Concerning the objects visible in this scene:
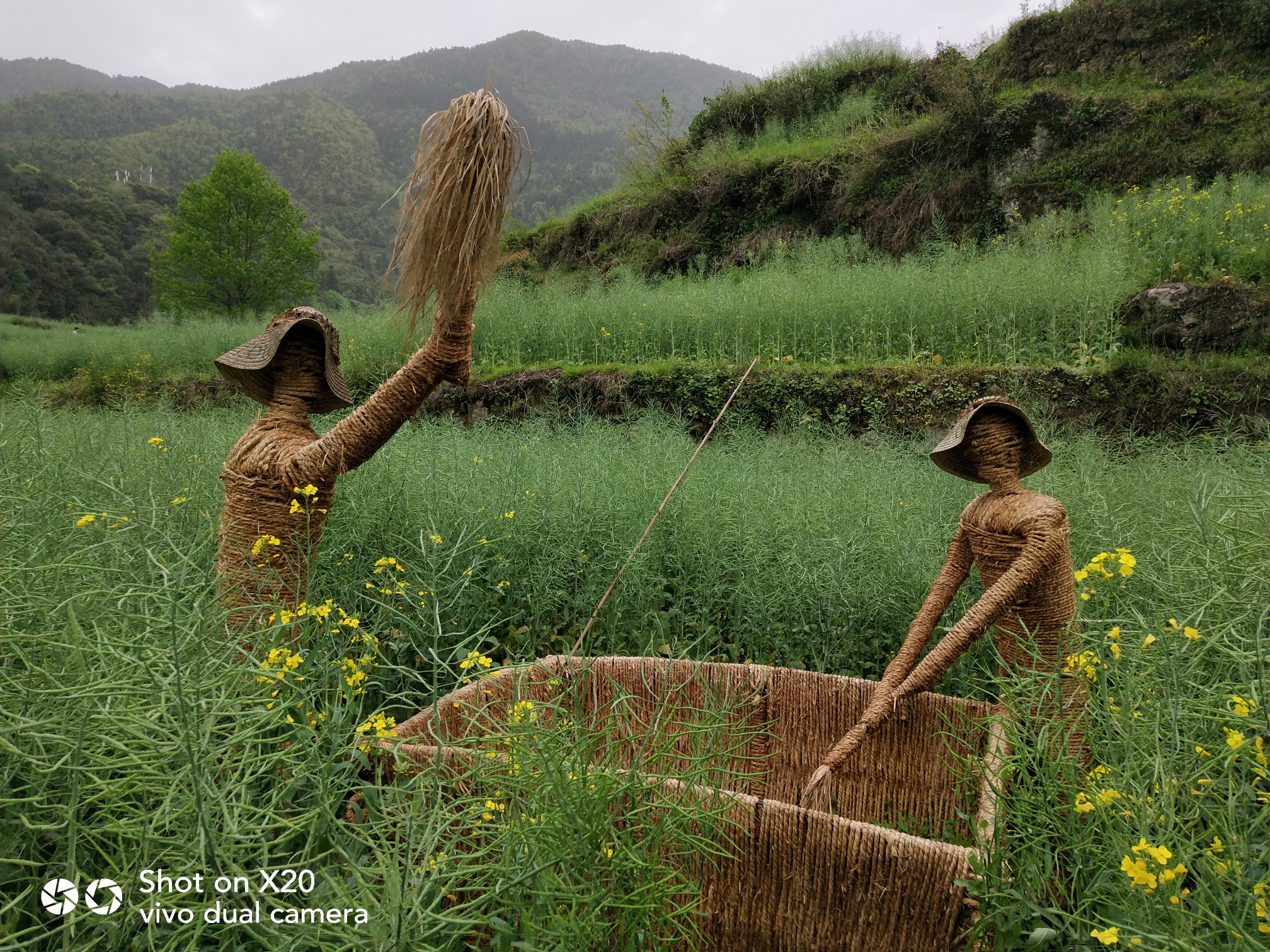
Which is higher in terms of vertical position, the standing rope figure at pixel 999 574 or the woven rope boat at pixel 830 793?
the standing rope figure at pixel 999 574

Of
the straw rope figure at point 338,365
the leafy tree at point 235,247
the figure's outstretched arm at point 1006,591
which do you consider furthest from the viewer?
the leafy tree at point 235,247

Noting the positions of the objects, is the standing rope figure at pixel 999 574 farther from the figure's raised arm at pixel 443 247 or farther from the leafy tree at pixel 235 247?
the leafy tree at pixel 235 247

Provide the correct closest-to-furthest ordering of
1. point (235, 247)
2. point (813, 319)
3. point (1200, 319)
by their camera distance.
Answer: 1. point (1200, 319)
2. point (813, 319)
3. point (235, 247)

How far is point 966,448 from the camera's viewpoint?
1692 mm

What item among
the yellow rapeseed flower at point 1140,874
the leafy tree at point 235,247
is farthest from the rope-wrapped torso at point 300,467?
the leafy tree at point 235,247

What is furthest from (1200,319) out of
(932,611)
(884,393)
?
(932,611)

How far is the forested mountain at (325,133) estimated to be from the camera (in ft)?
A: 73.4

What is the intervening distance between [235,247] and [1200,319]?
1906 centimetres

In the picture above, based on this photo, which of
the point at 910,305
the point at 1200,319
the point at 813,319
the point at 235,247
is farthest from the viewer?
the point at 235,247

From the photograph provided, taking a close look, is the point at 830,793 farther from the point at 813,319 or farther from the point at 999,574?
the point at 813,319

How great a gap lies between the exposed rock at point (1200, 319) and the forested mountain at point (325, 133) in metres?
5.77

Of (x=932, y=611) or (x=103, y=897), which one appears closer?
(x=103, y=897)

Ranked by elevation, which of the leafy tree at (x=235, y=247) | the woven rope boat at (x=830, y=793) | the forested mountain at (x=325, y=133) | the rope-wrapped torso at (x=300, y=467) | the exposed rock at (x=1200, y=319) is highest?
the forested mountain at (x=325, y=133)

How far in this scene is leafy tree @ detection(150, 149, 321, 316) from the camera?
1670cm
